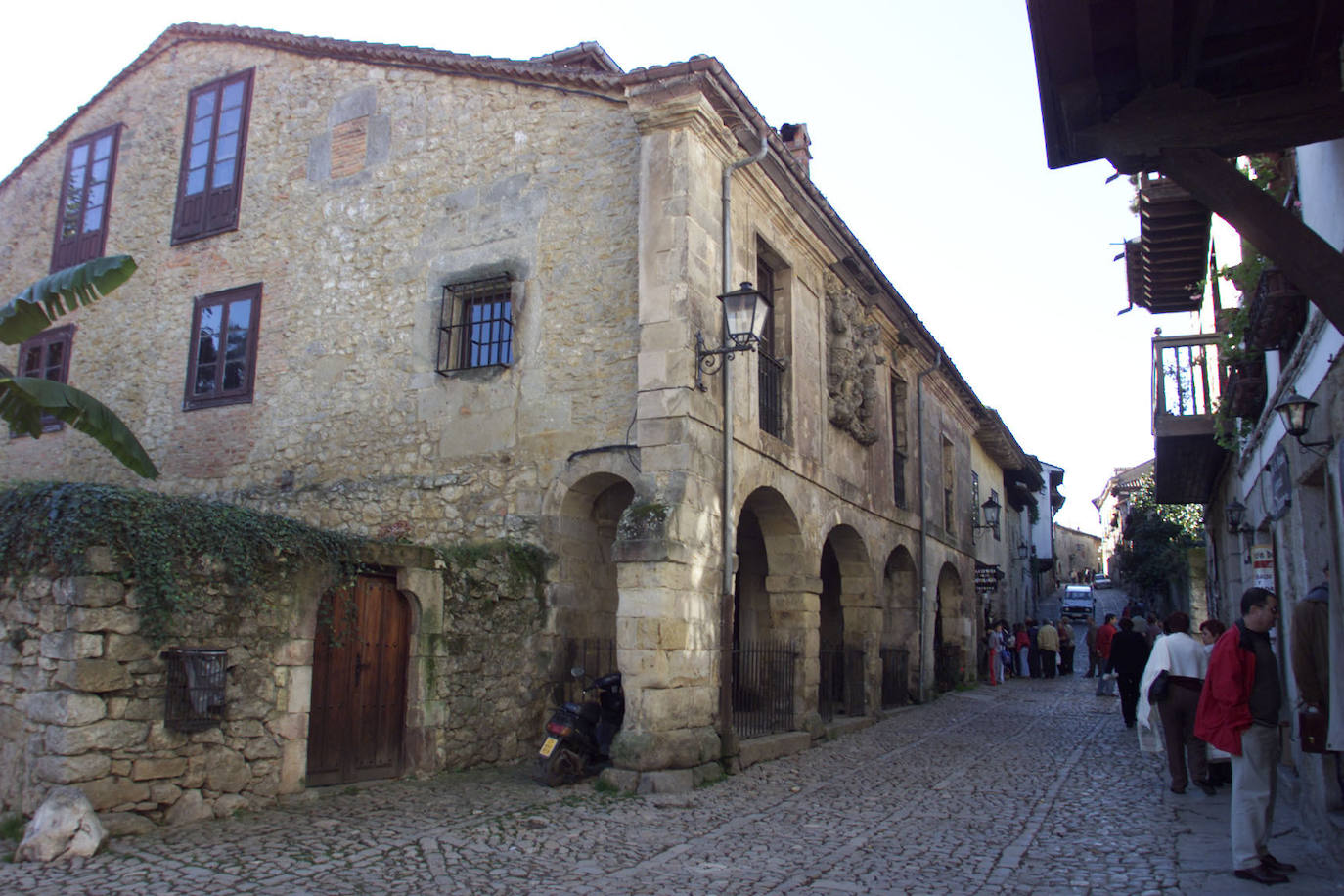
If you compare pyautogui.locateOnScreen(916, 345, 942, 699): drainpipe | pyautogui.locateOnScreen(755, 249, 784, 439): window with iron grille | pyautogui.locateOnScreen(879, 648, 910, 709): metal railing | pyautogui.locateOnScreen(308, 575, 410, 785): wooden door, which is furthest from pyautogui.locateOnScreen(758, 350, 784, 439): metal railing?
pyautogui.locateOnScreen(916, 345, 942, 699): drainpipe

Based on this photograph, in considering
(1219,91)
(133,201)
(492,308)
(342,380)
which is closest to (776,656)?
(492,308)

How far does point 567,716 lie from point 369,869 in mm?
3101

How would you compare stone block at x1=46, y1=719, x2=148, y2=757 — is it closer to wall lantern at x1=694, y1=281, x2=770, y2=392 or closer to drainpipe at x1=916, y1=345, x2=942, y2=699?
wall lantern at x1=694, y1=281, x2=770, y2=392

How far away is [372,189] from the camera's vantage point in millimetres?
12484

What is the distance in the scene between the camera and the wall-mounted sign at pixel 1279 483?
790 cm

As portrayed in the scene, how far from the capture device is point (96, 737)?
638cm

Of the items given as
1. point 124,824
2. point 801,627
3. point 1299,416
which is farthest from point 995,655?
point 124,824

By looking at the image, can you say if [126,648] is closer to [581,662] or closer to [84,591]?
[84,591]

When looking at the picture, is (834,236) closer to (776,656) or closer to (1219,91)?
(776,656)

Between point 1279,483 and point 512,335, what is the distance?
7421 millimetres

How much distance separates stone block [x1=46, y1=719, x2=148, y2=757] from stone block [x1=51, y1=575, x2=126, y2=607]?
0.75 m

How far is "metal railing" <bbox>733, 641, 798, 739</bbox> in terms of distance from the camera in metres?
11.4

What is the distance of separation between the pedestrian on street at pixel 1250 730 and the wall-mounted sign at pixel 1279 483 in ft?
7.77

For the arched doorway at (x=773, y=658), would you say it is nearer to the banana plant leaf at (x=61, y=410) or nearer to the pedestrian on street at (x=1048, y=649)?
the banana plant leaf at (x=61, y=410)
